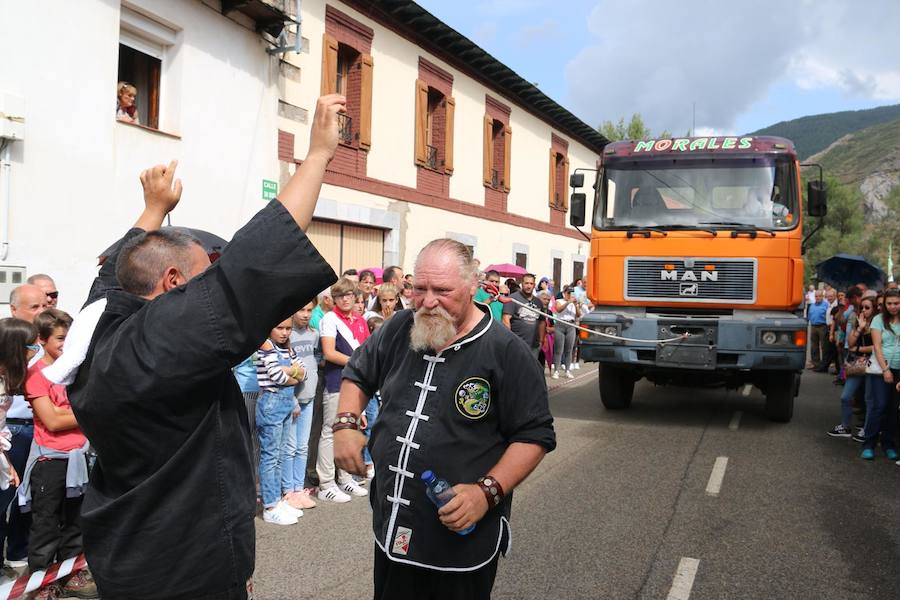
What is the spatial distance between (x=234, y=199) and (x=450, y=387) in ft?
29.3

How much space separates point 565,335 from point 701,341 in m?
6.15

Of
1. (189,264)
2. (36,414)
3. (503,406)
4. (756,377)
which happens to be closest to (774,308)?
(756,377)

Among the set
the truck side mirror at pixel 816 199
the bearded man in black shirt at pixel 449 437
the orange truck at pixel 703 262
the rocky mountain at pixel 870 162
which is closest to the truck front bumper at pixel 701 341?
the orange truck at pixel 703 262

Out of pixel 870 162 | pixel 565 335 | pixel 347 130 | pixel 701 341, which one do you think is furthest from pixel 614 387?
pixel 870 162

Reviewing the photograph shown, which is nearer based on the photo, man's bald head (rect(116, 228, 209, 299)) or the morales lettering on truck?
man's bald head (rect(116, 228, 209, 299))

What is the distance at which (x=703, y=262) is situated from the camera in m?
9.12

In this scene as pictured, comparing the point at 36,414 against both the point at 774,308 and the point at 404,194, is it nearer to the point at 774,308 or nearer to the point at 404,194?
the point at 774,308

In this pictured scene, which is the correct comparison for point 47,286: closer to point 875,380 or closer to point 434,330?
point 434,330

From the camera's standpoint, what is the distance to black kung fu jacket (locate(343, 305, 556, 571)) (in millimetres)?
2641

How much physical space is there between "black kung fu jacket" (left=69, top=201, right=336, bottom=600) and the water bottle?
727mm

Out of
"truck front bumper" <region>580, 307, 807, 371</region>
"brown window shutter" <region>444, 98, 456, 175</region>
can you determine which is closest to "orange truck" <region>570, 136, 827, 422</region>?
"truck front bumper" <region>580, 307, 807, 371</region>

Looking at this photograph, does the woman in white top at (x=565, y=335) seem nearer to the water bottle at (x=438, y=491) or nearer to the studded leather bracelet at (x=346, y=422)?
the studded leather bracelet at (x=346, y=422)

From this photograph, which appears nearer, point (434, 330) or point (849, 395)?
point (434, 330)

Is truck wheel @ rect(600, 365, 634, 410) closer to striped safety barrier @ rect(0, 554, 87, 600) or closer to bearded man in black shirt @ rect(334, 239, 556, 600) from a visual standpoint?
striped safety barrier @ rect(0, 554, 87, 600)
